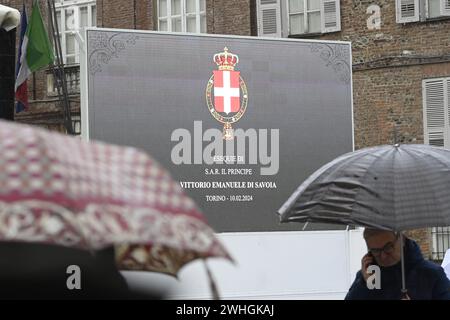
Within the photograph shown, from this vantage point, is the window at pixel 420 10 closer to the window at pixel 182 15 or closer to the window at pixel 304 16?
the window at pixel 304 16

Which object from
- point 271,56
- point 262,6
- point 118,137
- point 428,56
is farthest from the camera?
point 262,6

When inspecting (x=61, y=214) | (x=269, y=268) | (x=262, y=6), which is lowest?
(x=269, y=268)

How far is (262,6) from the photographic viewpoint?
2353cm

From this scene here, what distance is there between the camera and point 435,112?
20812 millimetres

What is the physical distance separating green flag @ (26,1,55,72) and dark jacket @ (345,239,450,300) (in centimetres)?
1007

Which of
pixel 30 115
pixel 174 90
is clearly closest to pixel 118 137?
pixel 174 90

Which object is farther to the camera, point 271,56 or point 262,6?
point 262,6

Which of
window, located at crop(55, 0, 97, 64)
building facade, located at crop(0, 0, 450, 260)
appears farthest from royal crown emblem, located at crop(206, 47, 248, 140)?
window, located at crop(55, 0, 97, 64)

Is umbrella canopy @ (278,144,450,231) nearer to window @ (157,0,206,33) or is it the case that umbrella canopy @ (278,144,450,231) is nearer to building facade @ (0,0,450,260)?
building facade @ (0,0,450,260)

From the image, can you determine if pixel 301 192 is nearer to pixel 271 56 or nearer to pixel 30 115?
pixel 271 56

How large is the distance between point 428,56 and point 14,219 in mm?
19283

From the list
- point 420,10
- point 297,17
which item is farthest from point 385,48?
point 297,17

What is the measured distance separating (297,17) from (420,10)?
2956 mm

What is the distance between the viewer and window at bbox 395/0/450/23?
21016 millimetres
